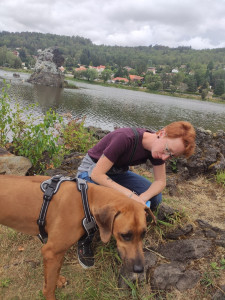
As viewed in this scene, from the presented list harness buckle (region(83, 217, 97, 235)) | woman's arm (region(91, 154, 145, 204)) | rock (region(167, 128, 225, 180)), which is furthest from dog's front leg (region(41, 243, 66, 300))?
rock (region(167, 128, 225, 180))

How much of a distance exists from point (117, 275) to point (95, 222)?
0.97 meters

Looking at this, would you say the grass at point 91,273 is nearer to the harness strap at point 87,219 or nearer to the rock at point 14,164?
the harness strap at point 87,219

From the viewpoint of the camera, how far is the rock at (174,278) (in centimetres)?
292

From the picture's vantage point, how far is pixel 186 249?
11.1 feet

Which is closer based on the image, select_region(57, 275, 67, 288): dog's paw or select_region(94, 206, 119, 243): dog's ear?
select_region(94, 206, 119, 243): dog's ear

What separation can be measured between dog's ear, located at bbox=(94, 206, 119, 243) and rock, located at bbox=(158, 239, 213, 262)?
4.30ft

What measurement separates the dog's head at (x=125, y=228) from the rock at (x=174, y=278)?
2.23 feet

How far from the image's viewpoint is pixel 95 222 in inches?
108

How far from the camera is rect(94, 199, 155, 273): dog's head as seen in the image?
2533mm

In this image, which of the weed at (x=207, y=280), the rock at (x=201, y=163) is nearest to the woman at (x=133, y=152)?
the weed at (x=207, y=280)

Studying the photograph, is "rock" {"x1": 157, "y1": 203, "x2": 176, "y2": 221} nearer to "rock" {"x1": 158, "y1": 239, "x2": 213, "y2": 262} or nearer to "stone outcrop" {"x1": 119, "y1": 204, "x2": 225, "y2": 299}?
"stone outcrop" {"x1": 119, "y1": 204, "x2": 225, "y2": 299}

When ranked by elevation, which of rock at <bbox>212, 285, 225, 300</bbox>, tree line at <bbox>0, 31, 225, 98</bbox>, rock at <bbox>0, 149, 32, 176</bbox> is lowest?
rock at <bbox>212, 285, 225, 300</bbox>

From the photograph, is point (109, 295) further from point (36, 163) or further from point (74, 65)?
point (74, 65)

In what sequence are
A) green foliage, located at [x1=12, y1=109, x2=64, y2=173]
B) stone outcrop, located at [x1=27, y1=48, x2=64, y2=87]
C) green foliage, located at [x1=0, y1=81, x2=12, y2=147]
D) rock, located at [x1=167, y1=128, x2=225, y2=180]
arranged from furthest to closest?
stone outcrop, located at [x1=27, y1=48, x2=64, y2=87]
rock, located at [x1=167, y1=128, x2=225, y2=180]
green foliage, located at [x1=0, y1=81, x2=12, y2=147]
green foliage, located at [x1=12, y1=109, x2=64, y2=173]
